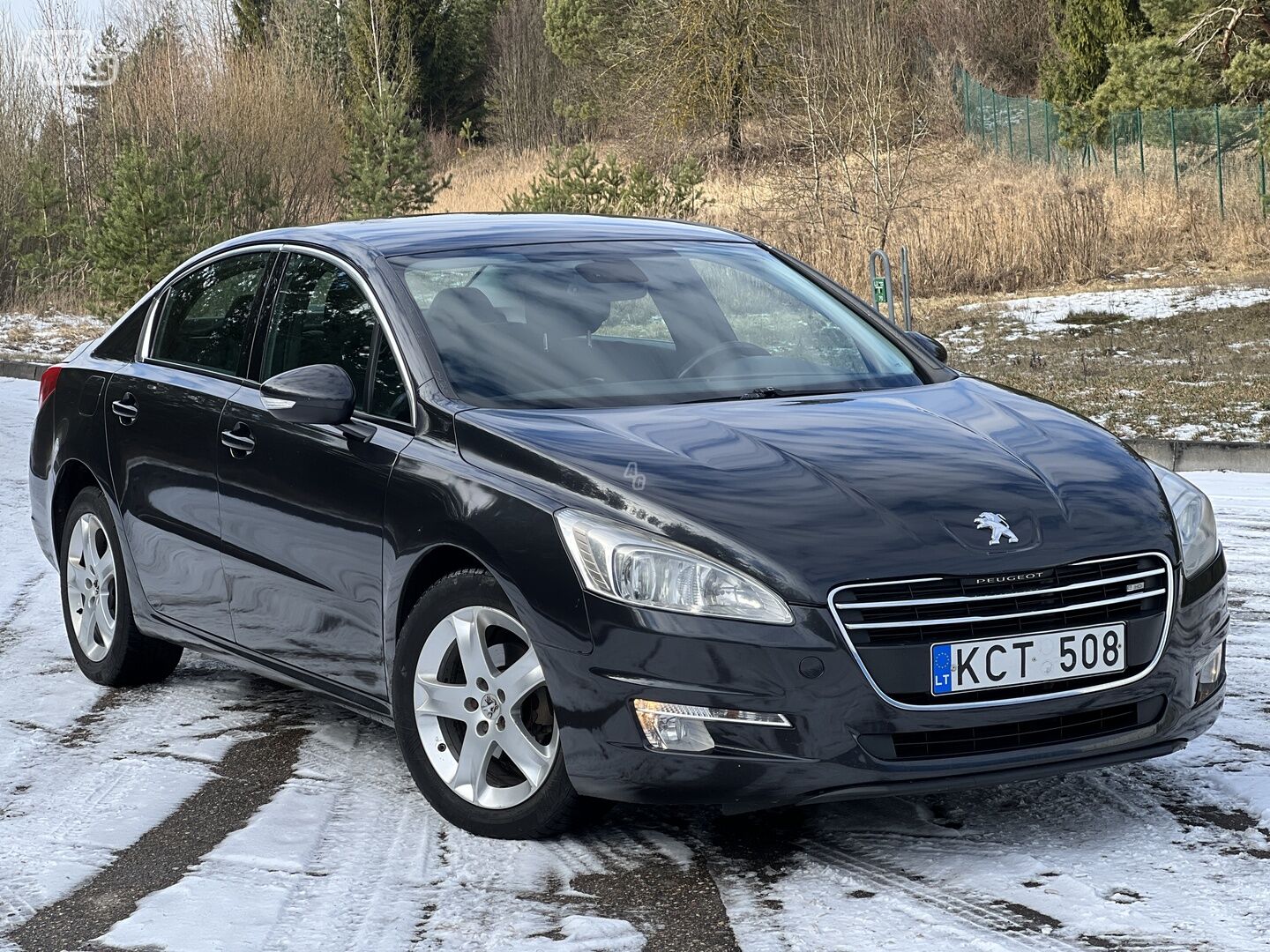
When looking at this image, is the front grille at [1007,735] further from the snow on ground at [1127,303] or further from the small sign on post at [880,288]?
the snow on ground at [1127,303]

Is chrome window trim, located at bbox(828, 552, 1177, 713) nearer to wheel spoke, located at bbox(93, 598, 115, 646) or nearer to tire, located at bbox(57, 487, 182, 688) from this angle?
tire, located at bbox(57, 487, 182, 688)

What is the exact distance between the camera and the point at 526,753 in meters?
4.34

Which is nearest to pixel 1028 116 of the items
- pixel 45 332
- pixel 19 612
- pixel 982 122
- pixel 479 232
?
pixel 982 122

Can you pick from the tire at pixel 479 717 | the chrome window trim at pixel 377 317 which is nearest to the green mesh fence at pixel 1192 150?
the chrome window trim at pixel 377 317

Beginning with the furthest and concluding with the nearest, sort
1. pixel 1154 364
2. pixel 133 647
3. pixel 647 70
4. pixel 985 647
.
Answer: pixel 647 70
pixel 1154 364
pixel 133 647
pixel 985 647

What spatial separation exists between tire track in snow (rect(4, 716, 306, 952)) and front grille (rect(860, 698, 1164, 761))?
1674 mm

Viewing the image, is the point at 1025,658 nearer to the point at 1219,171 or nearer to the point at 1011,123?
the point at 1219,171

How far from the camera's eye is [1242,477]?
11.5m

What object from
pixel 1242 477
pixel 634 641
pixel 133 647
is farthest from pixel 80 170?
pixel 634 641

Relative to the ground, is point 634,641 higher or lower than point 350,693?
higher

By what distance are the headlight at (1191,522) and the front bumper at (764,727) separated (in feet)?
1.12

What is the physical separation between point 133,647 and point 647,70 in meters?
49.4

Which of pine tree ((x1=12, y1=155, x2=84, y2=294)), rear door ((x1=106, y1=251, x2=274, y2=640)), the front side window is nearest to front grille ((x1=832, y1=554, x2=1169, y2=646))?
the front side window

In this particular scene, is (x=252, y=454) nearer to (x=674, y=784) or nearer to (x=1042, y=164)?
(x=674, y=784)
